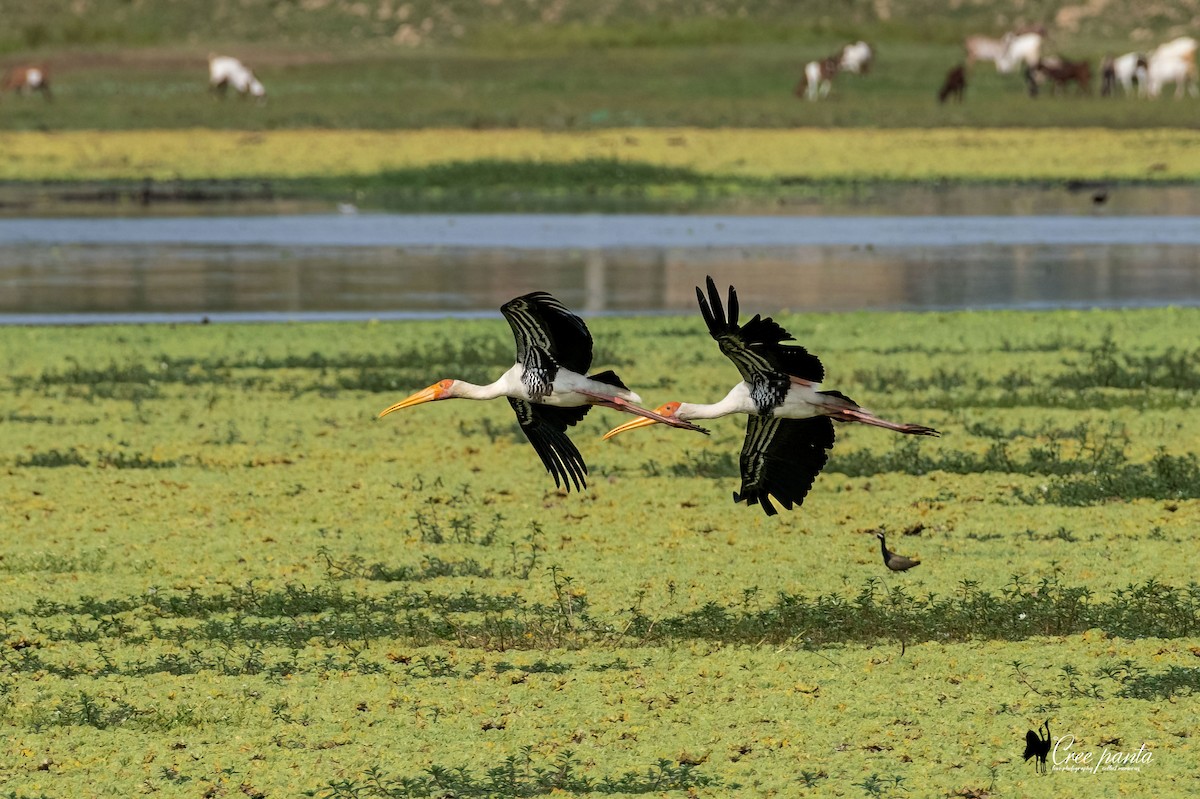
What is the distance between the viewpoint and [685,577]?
32.4 ft

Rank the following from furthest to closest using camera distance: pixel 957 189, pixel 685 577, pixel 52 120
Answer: pixel 52 120 → pixel 957 189 → pixel 685 577

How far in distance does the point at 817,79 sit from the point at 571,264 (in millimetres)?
22001

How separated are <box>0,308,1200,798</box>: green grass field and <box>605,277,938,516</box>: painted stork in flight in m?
1.54

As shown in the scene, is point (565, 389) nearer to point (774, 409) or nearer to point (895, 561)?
point (774, 409)

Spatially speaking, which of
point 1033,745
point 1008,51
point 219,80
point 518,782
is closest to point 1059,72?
point 1008,51

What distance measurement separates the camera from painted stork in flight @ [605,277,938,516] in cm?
577

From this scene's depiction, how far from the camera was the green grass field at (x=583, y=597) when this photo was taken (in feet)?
24.5

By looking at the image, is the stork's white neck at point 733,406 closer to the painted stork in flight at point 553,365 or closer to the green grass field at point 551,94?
the painted stork in flight at point 553,365

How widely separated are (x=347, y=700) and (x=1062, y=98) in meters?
39.2

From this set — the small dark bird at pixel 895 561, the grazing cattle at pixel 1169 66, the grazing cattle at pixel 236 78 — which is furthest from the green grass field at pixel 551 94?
the small dark bird at pixel 895 561

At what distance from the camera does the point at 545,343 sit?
20.0 ft

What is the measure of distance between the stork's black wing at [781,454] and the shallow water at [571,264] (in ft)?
46.2

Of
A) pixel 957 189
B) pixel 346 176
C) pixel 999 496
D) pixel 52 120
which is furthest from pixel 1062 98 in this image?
pixel 999 496

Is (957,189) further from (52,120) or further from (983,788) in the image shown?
(983,788)
